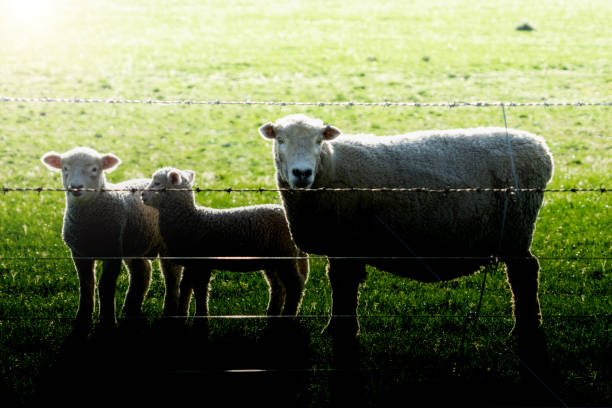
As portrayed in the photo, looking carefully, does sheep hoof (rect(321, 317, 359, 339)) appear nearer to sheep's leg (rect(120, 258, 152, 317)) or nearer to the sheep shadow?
the sheep shadow

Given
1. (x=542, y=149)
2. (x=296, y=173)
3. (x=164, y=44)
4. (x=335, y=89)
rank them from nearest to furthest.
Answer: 1. (x=296, y=173)
2. (x=542, y=149)
3. (x=335, y=89)
4. (x=164, y=44)

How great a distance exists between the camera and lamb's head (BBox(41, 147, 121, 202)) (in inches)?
214

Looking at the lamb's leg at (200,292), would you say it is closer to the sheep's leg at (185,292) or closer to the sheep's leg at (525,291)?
the sheep's leg at (185,292)

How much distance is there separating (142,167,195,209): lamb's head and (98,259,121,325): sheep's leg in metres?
0.59

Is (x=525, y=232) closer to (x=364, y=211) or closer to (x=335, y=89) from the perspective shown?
(x=364, y=211)

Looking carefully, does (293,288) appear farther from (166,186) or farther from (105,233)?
(105,233)

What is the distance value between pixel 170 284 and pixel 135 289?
1.01 feet

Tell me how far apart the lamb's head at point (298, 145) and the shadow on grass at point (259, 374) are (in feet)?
4.82

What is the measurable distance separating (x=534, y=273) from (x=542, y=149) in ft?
3.61

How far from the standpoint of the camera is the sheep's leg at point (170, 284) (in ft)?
20.4

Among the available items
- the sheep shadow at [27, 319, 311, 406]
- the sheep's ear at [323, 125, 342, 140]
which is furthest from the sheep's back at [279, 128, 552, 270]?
the sheep shadow at [27, 319, 311, 406]

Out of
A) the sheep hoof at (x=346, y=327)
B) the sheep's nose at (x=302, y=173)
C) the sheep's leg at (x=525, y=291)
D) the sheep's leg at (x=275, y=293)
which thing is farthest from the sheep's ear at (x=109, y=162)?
the sheep's leg at (x=525, y=291)

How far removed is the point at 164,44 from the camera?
2473cm

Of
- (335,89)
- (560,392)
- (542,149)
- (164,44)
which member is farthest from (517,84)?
(560,392)
